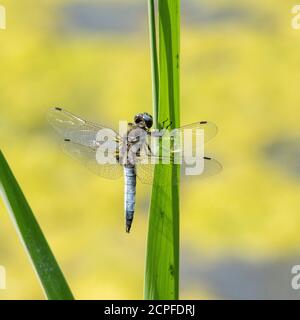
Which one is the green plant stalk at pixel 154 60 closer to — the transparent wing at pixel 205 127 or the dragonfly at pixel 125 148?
the dragonfly at pixel 125 148

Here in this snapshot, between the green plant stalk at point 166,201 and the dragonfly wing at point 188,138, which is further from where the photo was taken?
the dragonfly wing at point 188,138

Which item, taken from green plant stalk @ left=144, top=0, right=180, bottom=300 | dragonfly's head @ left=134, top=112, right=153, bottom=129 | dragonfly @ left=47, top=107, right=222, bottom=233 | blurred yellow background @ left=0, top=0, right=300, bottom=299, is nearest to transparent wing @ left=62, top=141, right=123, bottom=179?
dragonfly @ left=47, top=107, right=222, bottom=233

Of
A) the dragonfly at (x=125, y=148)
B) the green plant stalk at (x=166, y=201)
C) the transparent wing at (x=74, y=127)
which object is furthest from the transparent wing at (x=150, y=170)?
the green plant stalk at (x=166, y=201)

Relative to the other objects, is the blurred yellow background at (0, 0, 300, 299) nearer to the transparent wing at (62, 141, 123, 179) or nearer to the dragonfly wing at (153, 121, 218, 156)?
the transparent wing at (62, 141, 123, 179)

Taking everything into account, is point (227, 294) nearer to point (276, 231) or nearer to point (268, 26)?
point (276, 231)

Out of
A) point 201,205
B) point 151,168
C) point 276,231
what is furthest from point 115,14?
point 151,168

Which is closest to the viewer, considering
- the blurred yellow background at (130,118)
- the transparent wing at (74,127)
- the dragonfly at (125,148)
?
the dragonfly at (125,148)
